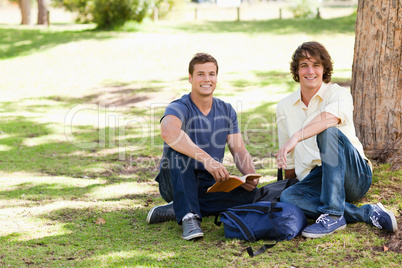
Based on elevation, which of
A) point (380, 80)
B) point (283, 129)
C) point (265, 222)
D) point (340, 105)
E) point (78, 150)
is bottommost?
point (78, 150)

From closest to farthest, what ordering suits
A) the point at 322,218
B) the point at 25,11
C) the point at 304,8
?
the point at 322,218
the point at 25,11
the point at 304,8

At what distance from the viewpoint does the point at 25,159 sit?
6480mm

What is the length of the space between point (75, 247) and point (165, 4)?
75.5 feet

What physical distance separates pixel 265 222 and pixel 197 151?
804 millimetres

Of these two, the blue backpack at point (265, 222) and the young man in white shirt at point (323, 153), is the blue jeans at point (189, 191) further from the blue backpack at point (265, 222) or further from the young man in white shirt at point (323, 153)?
the young man in white shirt at point (323, 153)

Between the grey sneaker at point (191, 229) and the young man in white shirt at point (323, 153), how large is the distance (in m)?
0.81

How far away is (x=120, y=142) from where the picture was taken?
7488 millimetres

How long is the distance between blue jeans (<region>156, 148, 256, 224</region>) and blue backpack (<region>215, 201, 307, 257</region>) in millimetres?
326

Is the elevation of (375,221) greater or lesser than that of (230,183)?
lesser

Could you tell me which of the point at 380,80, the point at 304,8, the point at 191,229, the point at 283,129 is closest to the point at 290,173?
the point at 283,129

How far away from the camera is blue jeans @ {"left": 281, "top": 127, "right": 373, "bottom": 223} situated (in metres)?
3.55

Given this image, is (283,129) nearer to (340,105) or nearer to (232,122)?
(232,122)

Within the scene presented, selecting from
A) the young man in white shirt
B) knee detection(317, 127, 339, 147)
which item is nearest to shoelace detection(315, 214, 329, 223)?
the young man in white shirt

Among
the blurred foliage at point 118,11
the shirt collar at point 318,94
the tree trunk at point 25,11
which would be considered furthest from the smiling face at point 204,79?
the tree trunk at point 25,11
